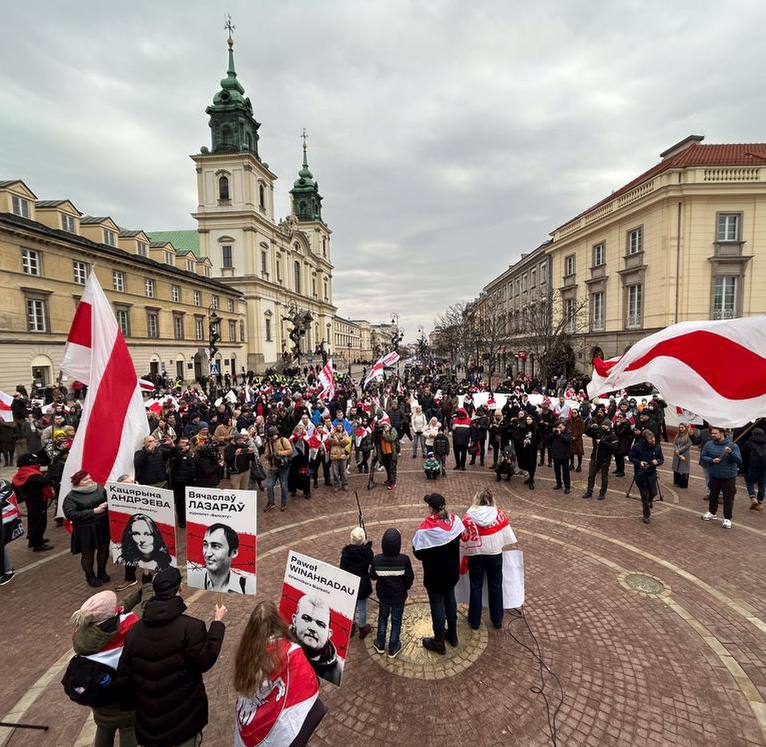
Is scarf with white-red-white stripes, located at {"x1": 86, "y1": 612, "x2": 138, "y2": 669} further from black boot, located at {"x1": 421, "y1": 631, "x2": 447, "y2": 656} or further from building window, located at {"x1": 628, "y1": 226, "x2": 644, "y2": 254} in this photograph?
building window, located at {"x1": 628, "y1": 226, "x2": 644, "y2": 254}

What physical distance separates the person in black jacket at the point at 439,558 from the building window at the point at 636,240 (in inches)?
1275

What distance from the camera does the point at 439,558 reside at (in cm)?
466

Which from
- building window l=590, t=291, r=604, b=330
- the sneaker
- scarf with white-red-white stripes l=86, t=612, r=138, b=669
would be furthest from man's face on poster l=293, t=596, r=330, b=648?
building window l=590, t=291, r=604, b=330

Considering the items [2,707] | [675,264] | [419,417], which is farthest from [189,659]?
[675,264]

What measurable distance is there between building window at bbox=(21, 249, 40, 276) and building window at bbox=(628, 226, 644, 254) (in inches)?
1669

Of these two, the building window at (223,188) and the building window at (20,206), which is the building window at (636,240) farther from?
the building window at (223,188)

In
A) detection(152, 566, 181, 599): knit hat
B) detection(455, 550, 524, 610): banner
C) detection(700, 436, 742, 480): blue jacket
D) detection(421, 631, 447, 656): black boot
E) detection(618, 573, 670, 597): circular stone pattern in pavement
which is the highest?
detection(152, 566, 181, 599): knit hat

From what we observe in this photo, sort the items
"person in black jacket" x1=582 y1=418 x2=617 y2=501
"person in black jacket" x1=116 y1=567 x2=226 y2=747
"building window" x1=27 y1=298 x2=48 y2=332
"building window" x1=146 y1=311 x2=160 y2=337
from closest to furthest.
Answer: "person in black jacket" x1=116 y1=567 x2=226 y2=747 → "person in black jacket" x1=582 y1=418 x2=617 y2=501 → "building window" x1=27 y1=298 x2=48 y2=332 → "building window" x1=146 y1=311 x2=160 y2=337

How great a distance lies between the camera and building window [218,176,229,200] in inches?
2292

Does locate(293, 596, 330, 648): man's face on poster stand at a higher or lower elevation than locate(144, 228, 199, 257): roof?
lower

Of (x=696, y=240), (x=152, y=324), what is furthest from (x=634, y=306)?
(x=152, y=324)

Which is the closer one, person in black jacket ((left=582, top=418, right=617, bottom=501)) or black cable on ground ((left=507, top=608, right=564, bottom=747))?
black cable on ground ((left=507, top=608, right=564, bottom=747))

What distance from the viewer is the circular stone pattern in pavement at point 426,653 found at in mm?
4637

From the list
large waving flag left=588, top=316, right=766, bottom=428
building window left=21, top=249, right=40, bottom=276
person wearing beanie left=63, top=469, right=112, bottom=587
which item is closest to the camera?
large waving flag left=588, top=316, right=766, bottom=428
